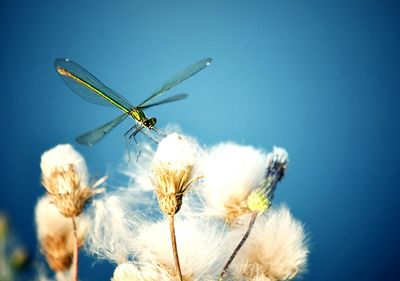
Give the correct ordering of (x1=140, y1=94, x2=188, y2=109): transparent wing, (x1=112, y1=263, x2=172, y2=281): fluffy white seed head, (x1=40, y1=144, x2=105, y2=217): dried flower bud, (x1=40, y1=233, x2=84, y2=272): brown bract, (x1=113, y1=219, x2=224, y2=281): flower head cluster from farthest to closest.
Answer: (x1=140, y1=94, x2=188, y2=109): transparent wing → (x1=40, y1=233, x2=84, y2=272): brown bract → (x1=40, y1=144, x2=105, y2=217): dried flower bud → (x1=113, y1=219, x2=224, y2=281): flower head cluster → (x1=112, y1=263, x2=172, y2=281): fluffy white seed head

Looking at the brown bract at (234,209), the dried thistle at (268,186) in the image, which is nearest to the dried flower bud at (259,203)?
the dried thistle at (268,186)

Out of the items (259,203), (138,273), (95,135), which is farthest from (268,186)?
(95,135)

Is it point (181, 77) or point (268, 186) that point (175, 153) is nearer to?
point (268, 186)

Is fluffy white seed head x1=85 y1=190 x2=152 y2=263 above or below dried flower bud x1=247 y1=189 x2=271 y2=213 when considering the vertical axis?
below

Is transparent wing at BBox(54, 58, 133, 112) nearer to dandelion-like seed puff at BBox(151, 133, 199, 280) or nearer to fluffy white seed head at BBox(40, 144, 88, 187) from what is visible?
fluffy white seed head at BBox(40, 144, 88, 187)

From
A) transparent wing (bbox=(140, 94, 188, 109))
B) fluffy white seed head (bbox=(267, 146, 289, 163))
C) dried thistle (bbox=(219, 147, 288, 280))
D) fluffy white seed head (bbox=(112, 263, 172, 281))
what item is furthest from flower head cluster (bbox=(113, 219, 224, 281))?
transparent wing (bbox=(140, 94, 188, 109))

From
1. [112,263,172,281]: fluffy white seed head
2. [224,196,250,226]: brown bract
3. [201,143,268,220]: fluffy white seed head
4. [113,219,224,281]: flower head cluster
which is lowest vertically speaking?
[112,263,172,281]: fluffy white seed head
